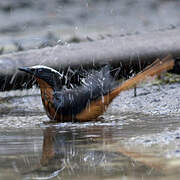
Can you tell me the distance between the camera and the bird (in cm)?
559

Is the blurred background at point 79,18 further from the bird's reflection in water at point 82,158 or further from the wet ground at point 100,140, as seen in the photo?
the bird's reflection in water at point 82,158

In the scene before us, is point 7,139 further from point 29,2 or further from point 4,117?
point 29,2

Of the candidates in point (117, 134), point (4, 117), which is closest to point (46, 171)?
point (117, 134)

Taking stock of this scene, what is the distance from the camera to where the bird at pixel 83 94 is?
18.3 feet

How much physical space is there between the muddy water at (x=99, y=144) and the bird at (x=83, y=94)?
0.11 m

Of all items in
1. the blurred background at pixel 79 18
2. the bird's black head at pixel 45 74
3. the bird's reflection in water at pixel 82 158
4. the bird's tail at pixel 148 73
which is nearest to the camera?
the bird's reflection in water at pixel 82 158

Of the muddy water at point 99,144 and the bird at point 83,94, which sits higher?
the bird at point 83,94

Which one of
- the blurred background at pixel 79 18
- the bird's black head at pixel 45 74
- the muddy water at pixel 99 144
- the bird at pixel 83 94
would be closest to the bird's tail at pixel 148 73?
the bird at pixel 83 94

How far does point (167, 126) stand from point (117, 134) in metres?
0.45

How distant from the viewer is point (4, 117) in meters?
6.32

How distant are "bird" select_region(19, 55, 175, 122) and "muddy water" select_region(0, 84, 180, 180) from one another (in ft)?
0.36

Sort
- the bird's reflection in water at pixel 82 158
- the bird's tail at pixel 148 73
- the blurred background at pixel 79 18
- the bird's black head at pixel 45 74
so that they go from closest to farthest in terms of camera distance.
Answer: the bird's reflection in water at pixel 82 158 → the bird's tail at pixel 148 73 → the bird's black head at pixel 45 74 → the blurred background at pixel 79 18

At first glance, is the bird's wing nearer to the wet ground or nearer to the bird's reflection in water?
the wet ground

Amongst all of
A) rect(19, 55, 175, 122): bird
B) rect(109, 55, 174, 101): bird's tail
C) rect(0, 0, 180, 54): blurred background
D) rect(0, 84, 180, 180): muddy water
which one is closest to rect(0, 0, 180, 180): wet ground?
rect(0, 84, 180, 180): muddy water
